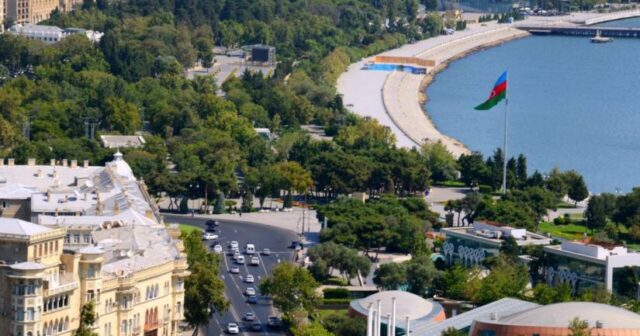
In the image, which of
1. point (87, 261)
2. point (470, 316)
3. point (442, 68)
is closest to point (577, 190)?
point (470, 316)

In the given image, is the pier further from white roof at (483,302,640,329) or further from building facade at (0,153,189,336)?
white roof at (483,302,640,329)

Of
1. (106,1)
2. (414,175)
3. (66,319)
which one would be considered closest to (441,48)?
(106,1)

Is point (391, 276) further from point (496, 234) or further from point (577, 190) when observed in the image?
point (577, 190)

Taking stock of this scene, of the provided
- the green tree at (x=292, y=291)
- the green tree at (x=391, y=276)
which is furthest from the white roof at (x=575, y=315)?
the green tree at (x=391, y=276)

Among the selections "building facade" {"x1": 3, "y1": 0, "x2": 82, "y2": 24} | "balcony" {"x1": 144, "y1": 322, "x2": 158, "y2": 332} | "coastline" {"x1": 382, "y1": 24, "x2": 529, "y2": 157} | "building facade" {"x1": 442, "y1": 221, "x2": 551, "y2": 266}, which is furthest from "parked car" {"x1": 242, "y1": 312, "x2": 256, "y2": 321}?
"building facade" {"x1": 3, "y1": 0, "x2": 82, "y2": 24}

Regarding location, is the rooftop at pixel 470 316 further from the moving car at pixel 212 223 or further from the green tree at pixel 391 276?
the moving car at pixel 212 223

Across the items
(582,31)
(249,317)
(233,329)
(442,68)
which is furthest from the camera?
(582,31)
